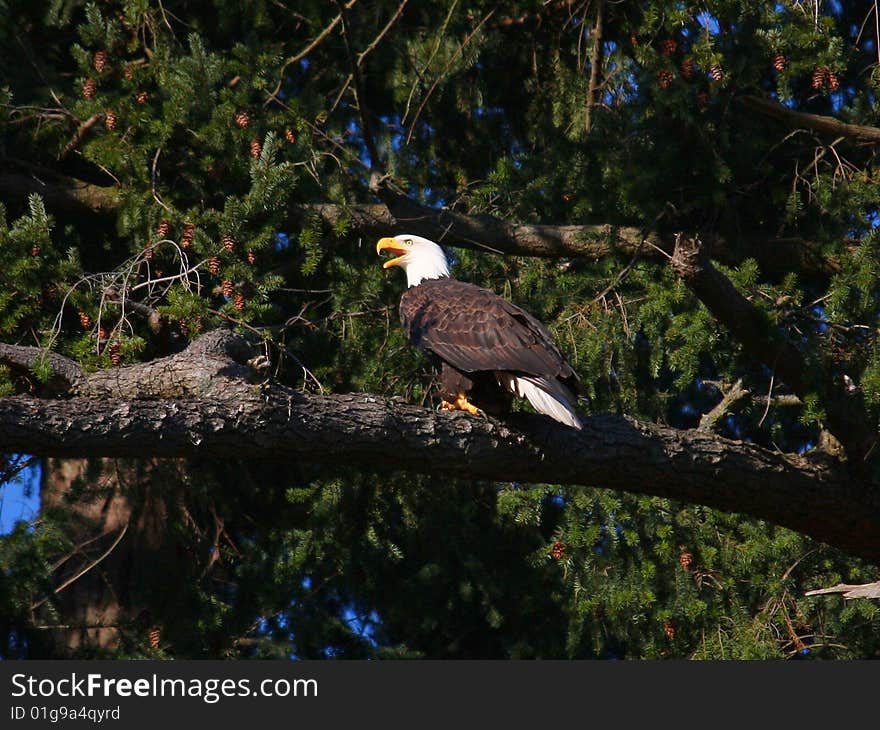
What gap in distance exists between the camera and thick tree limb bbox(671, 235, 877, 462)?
15.0 feet

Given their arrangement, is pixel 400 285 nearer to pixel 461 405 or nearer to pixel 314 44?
pixel 314 44

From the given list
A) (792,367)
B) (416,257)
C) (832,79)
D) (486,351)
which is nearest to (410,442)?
(486,351)

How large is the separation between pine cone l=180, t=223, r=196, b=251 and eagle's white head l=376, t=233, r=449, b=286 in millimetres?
963

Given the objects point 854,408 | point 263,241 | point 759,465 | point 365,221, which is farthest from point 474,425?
point 365,221

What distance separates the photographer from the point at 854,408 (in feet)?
15.9

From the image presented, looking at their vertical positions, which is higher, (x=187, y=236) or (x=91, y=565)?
(x=187, y=236)

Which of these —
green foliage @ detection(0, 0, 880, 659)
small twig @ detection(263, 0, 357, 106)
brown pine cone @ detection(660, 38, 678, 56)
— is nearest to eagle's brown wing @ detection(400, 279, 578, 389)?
green foliage @ detection(0, 0, 880, 659)

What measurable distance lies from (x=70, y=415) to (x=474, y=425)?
1364mm

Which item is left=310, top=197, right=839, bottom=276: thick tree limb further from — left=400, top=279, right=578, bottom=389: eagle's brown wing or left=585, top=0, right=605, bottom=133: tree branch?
left=400, top=279, right=578, bottom=389: eagle's brown wing

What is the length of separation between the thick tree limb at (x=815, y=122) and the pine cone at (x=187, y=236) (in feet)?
9.02

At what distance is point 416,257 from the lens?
617 centimetres

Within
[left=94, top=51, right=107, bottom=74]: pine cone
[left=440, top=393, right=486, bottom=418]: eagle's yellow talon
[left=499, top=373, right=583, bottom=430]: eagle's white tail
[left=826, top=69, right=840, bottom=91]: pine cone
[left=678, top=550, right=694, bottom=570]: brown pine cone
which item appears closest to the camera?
[left=499, top=373, right=583, bottom=430]: eagle's white tail

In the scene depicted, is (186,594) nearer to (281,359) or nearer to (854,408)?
(281,359)

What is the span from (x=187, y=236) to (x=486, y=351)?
192 centimetres
